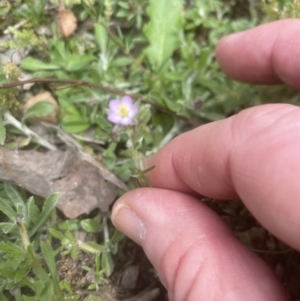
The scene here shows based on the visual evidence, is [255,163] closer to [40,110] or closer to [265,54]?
[265,54]

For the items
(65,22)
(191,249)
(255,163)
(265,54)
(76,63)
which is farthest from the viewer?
(65,22)

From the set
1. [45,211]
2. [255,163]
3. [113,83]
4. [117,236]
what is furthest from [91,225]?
[255,163]

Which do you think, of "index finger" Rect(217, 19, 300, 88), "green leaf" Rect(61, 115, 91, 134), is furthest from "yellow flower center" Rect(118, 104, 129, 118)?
"index finger" Rect(217, 19, 300, 88)

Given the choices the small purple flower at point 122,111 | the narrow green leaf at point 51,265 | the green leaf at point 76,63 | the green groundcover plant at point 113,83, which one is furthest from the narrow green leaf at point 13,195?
the green leaf at point 76,63

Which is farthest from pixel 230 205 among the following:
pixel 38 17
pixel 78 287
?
pixel 38 17

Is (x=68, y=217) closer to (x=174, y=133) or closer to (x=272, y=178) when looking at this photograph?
(x=174, y=133)

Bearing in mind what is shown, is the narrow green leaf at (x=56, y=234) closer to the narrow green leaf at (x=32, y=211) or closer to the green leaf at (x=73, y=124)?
the narrow green leaf at (x=32, y=211)

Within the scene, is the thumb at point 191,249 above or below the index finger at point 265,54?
below
